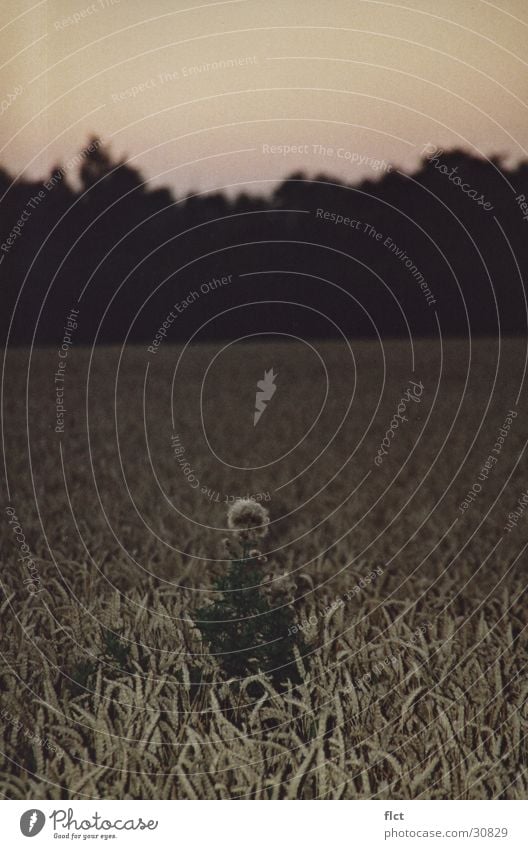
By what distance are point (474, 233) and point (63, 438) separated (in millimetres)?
4325

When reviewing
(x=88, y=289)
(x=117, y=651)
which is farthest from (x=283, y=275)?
(x=117, y=651)

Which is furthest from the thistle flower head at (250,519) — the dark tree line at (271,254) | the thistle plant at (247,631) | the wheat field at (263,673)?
the dark tree line at (271,254)

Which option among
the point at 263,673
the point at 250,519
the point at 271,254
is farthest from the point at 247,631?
the point at 271,254

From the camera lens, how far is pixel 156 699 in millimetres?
3486

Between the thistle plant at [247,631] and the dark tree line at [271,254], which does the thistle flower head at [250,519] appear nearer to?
the thistle plant at [247,631]
